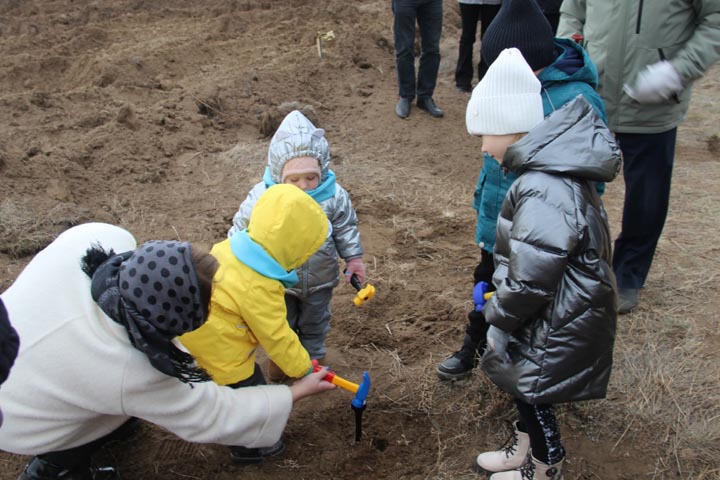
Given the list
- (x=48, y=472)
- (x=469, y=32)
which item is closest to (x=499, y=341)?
(x=48, y=472)

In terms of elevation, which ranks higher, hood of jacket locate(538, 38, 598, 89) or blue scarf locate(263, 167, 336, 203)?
hood of jacket locate(538, 38, 598, 89)

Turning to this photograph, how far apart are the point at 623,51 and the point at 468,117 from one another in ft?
3.59

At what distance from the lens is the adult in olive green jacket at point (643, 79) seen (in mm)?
2773

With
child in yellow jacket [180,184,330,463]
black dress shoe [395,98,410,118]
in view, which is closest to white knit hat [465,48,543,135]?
child in yellow jacket [180,184,330,463]

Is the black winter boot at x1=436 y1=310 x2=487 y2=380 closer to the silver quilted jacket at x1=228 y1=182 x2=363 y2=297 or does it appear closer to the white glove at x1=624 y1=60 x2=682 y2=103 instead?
the silver quilted jacket at x1=228 y1=182 x2=363 y2=297

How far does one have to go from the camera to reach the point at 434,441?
8.87ft

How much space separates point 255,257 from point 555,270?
1001mm

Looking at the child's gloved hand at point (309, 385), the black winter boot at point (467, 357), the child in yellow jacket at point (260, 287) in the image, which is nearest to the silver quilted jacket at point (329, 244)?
the child in yellow jacket at point (260, 287)

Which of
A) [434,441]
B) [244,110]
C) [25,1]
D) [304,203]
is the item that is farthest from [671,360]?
[25,1]

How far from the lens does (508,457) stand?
8.10 feet

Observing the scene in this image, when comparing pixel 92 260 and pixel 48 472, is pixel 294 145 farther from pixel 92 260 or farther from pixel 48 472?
pixel 48 472

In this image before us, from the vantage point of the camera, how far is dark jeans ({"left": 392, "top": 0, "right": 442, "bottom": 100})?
19.4ft

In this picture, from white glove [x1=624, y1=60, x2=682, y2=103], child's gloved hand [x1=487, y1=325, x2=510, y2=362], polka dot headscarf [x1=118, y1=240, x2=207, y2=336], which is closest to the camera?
polka dot headscarf [x1=118, y1=240, x2=207, y2=336]

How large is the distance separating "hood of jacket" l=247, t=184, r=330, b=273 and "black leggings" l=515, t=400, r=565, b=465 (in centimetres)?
94
